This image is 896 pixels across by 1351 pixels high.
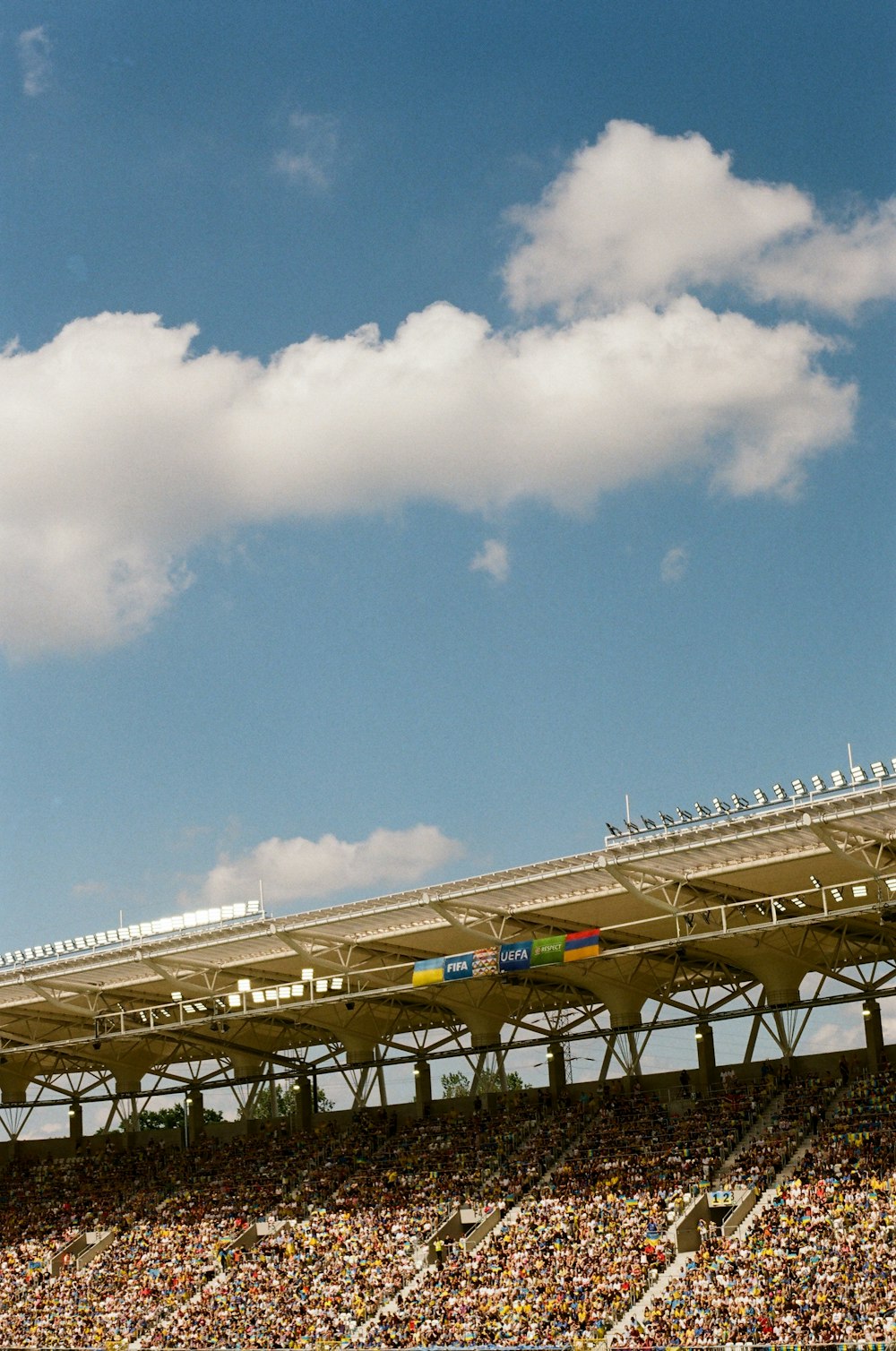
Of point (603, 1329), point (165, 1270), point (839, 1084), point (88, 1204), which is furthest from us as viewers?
point (88, 1204)

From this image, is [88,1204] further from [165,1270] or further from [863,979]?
[863,979]

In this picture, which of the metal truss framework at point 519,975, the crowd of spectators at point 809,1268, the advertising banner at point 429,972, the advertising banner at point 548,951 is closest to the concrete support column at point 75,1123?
the metal truss framework at point 519,975

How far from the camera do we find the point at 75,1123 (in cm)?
7138

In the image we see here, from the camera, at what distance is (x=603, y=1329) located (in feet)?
129

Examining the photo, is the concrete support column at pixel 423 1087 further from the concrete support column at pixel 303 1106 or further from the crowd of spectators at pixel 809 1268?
the crowd of spectators at pixel 809 1268

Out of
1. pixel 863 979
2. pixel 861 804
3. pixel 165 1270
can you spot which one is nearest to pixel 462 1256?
pixel 165 1270

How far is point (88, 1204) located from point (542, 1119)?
19.8m

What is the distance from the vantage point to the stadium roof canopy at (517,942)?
136ft

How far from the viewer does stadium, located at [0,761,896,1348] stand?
4041 centimetres

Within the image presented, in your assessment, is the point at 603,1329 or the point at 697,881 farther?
the point at 697,881

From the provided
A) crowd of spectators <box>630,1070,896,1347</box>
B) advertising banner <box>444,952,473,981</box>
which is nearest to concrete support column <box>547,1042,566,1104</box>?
advertising banner <box>444,952,473,981</box>

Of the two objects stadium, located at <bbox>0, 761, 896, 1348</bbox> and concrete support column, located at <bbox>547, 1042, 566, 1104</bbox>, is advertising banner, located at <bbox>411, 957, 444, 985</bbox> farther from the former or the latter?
concrete support column, located at <bbox>547, 1042, 566, 1104</bbox>

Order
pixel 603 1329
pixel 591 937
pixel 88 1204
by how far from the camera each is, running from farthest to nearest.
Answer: pixel 88 1204 < pixel 591 937 < pixel 603 1329

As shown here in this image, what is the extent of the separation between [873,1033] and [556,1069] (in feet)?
41.4
